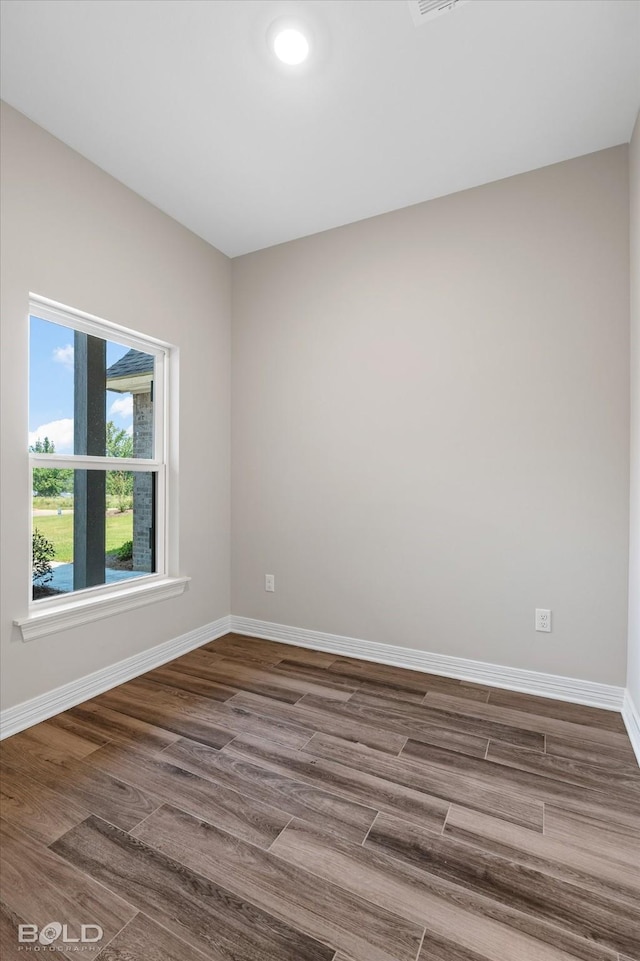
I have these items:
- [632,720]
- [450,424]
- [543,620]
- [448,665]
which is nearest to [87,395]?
[450,424]

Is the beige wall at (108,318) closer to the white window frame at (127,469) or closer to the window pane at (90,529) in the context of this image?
the white window frame at (127,469)

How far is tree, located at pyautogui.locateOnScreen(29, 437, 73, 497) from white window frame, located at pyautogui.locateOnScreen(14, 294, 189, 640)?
5cm

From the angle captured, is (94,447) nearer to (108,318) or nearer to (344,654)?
(108,318)

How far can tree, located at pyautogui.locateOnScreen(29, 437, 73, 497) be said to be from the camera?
2.29 meters

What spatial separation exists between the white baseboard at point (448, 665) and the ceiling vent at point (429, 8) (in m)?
2.93

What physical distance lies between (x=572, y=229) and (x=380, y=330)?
1.12 metres

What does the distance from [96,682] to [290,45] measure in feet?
9.97

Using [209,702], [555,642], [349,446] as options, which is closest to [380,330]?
[349,446]

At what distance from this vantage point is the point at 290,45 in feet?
5.77

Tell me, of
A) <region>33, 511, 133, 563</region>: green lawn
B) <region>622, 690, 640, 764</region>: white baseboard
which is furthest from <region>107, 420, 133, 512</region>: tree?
<region>622, 690, 640, 764</region>: white baseboard

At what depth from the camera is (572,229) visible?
2371mm

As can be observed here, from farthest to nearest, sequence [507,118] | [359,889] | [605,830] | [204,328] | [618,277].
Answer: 1. [204,328]
2. [618,277]
3. [507,118]
4. [605,830]
5. [359,889]

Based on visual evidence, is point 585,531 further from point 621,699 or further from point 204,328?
point 204,328

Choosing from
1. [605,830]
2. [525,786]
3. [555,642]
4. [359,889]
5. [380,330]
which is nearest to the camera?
[359,889]
